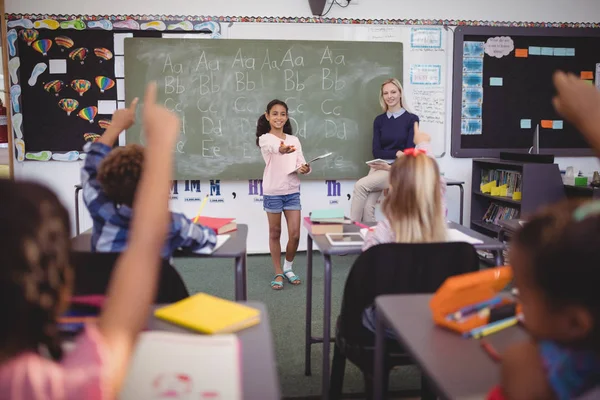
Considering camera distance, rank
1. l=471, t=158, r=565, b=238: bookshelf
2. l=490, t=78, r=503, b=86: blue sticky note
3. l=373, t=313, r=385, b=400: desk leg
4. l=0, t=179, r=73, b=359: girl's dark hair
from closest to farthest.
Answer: l=0, t=179, r=73, b=359: girl's dark hair → l=373, t=313, r=385, b=400: desk leg → l=471, t=158, r=565, b=238: bookshelf → l=490, t=78, r=503, b=86: blue sticky note

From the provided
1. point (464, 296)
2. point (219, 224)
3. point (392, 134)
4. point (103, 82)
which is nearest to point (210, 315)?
point (464, 296)

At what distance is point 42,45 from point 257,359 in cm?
445

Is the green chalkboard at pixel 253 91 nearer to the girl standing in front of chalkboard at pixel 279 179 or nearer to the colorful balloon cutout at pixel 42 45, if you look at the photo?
the colorful balloon cutout at pixel 42 45

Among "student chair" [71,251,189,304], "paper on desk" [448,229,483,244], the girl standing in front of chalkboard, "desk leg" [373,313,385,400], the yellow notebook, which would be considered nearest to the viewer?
the yellow notebook

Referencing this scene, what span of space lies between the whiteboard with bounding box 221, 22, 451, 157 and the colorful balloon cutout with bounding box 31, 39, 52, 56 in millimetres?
1497

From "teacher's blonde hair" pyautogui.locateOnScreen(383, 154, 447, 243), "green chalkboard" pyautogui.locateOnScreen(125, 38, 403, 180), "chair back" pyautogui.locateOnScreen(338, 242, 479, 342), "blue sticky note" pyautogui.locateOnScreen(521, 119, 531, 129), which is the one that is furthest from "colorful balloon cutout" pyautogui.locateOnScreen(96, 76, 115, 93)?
"blue sticky note" pyautogui.locateOnScreen(521, 119, 531, 129)

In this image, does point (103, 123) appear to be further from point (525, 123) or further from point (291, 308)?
point (525, 123)

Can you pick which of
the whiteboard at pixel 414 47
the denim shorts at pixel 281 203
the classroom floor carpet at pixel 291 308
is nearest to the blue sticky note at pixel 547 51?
the whiteboard at pixel 414 47

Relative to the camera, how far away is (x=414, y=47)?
4.85 m

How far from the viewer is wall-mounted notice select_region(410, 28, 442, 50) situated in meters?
4.84

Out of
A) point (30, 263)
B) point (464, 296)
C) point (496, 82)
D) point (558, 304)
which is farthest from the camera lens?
point (496, 82)

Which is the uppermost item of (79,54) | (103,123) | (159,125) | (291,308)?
(79,54)

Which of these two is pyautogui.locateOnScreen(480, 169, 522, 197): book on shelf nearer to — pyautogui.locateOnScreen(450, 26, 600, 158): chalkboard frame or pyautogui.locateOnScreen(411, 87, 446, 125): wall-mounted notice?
pyautogui.locateOnScreen(450, 26, 600, 158): chalkboard frame

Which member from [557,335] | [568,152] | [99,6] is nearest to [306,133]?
[99,6]
